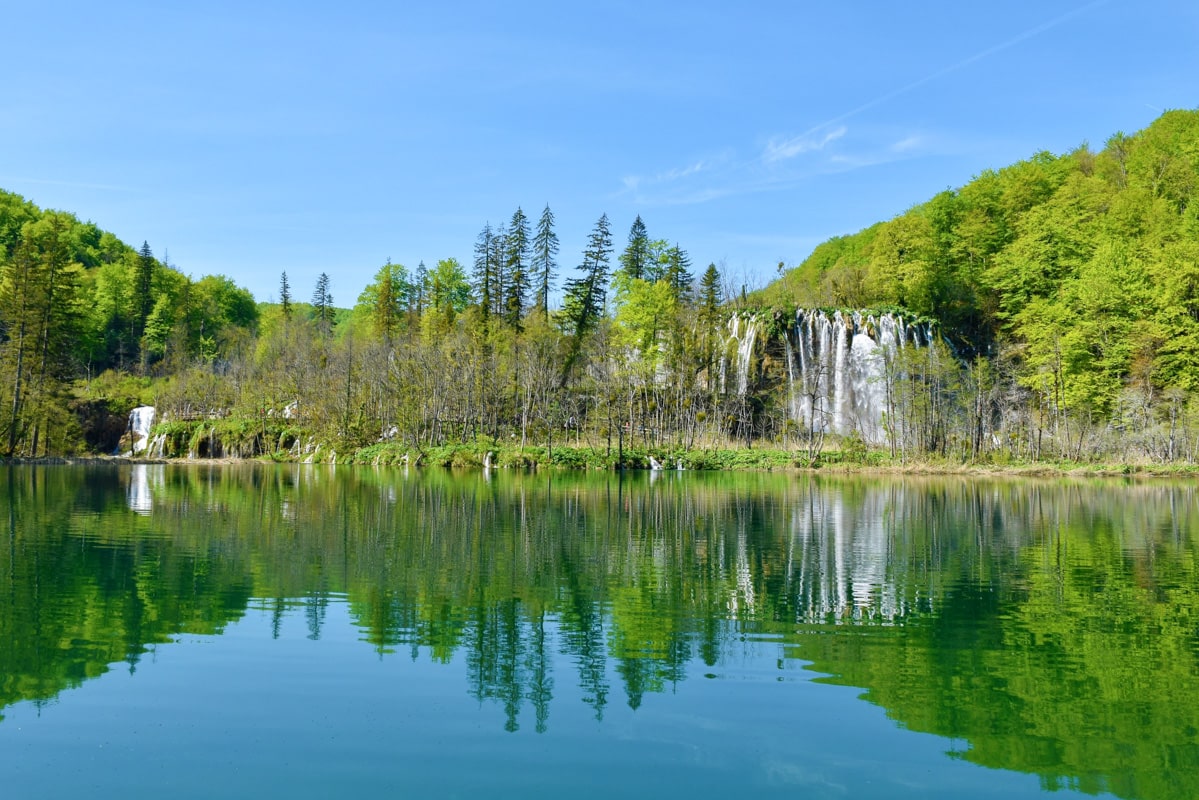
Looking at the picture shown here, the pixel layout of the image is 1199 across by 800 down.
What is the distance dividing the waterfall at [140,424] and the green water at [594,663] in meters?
60.7

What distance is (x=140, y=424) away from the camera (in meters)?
77.9

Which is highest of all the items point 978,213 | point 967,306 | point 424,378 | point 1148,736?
point 978,213

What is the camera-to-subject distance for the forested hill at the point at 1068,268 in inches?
2222

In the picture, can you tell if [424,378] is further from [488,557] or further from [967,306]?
[488,557]

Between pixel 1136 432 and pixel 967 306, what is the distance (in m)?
24.4

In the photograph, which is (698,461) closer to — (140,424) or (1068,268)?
(1068,268)

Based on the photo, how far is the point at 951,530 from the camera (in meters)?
23.0

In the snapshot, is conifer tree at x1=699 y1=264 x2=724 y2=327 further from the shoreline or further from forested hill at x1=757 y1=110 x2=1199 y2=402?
the shoreline

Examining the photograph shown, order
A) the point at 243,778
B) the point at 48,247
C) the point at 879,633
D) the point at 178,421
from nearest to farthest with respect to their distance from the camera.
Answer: the point at 243,778
the point at 879,633
the point at 48,247
the point at 178,421

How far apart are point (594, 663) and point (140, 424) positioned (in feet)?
261

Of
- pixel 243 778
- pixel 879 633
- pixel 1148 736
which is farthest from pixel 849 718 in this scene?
pixel 243 778

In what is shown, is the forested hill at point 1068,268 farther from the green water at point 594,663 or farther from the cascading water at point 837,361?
the green water at point 594,663

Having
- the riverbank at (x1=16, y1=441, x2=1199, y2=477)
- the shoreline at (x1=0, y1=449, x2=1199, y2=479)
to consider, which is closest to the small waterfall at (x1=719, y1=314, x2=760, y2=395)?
the riverbank at (x1=16, y1=441, x2=1199, y2=477)

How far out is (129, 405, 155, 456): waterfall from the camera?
76.6m
